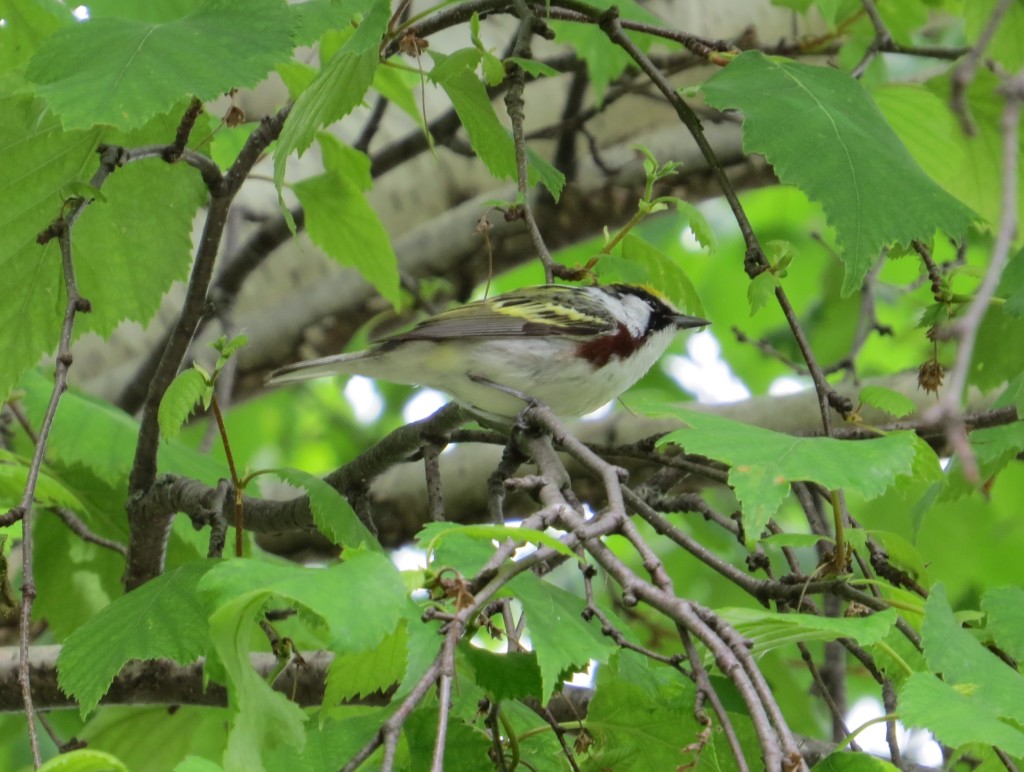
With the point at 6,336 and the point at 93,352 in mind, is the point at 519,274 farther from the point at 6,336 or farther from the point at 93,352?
the point at 6,336

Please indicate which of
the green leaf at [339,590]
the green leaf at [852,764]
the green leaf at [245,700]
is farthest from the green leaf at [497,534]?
the green leaf at [852,764]

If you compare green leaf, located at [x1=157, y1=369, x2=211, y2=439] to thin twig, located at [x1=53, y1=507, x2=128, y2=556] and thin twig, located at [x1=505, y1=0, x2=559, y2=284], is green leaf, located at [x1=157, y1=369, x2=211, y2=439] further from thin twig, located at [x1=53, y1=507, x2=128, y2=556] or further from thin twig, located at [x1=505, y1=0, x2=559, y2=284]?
thin twig, located at [x1=53, y1=507, x2=128, y2=556]

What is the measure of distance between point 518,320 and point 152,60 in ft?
5.57

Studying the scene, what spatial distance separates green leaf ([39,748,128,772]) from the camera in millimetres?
1230

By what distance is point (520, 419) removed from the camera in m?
2.58

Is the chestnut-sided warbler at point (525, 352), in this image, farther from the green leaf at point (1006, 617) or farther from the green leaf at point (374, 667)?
the green leaf at point (1006, 617)

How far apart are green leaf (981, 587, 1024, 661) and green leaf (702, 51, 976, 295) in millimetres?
597

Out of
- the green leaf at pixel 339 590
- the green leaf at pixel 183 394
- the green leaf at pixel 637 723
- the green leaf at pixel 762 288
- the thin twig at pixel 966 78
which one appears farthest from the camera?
the green leaf at pixel 762 288

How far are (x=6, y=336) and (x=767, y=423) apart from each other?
257 cm

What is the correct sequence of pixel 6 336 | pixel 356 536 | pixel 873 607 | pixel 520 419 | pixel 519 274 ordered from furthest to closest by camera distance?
pixel 519 274, pixel 6 336, pixel 520 419, pixel 356 536, pixel 873 607

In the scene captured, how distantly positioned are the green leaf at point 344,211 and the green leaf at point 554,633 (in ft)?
5.90

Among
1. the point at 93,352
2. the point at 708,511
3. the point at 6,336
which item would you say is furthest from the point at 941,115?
the point at 93,352

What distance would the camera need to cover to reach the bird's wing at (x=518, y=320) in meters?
3.58

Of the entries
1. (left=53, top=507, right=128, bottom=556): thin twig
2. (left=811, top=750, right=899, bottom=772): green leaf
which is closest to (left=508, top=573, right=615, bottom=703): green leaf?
(left=811, top=750, right=899, bottom=772): green leaf
